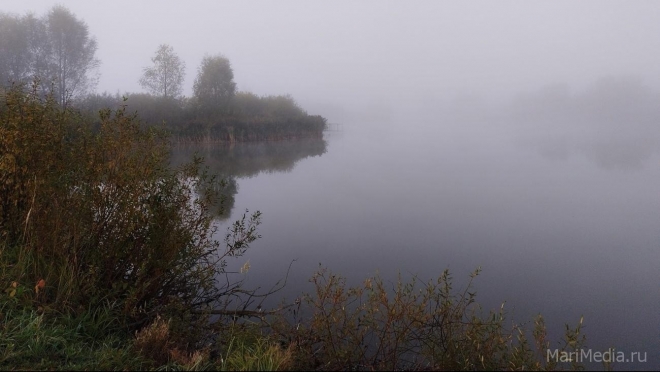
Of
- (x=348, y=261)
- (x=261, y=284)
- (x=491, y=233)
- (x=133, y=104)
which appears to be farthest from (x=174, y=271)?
(x=133, y=104)

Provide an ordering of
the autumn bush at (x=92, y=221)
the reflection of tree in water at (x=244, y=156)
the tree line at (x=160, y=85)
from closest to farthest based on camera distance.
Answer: the autumn bush at (x=92, y=221), the reflection of tree in water at (x=244, y=156), the tree line at (x=160, y=85)

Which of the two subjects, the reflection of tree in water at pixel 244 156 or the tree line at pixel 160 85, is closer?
the reflection of tree in water at pixel 244 156

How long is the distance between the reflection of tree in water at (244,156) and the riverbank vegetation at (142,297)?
5.49 meters

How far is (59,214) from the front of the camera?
177 inches

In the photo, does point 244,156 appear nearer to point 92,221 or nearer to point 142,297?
point 92,221

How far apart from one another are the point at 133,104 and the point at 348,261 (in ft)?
81.4

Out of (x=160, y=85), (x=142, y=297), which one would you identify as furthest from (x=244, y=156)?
(x=142, y=297)

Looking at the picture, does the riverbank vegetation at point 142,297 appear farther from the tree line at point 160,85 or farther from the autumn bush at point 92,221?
the tree line at point 160,85

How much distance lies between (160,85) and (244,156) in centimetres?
1323

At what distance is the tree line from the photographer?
26.5 m

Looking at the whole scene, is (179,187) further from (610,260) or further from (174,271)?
(610,260)

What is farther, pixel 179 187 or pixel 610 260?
pixel 610 260

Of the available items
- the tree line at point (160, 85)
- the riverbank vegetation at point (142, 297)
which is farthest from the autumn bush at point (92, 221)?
the tree line at point (160, 85)

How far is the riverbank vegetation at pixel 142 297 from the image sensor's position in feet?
11.2
